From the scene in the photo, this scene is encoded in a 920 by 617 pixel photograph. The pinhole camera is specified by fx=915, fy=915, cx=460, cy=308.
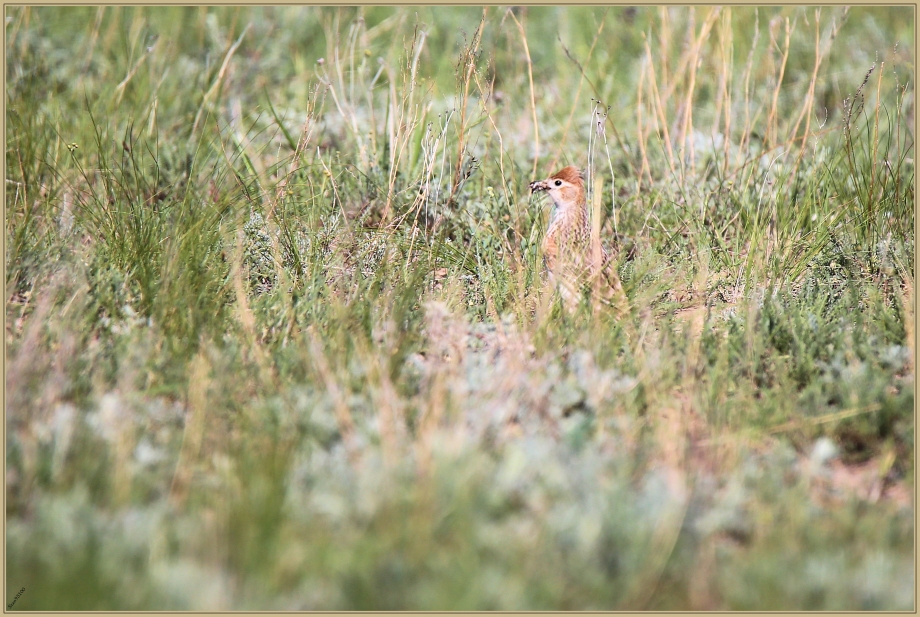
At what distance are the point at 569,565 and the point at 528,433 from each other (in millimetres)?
646

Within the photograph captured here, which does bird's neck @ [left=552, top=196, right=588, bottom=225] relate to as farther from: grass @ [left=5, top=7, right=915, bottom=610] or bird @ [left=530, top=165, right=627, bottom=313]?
grass @ [left=5, top=7, right=915, bottom=610]

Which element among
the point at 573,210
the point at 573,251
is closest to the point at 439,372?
the point at 573,251

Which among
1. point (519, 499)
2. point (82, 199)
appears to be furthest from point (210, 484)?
point (82, 199)

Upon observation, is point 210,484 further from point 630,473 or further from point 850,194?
point 850,194

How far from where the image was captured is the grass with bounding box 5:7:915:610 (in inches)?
98.7

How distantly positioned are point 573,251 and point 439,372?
1.45m

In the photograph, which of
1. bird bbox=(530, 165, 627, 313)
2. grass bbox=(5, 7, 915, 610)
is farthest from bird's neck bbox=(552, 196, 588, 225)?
grass bbox=(5, 7, 915, 610)

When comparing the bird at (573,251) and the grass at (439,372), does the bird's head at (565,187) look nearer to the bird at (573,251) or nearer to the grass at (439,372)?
the bird at (573,251)

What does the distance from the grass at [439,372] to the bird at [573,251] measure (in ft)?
0.36

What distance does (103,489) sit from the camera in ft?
9.12

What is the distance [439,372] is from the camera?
328 cm

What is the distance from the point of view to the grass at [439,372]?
251 cm

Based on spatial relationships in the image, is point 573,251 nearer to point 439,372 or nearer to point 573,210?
point 573,210

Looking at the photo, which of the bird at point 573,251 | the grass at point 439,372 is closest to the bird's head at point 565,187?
the bird at point 573,251
